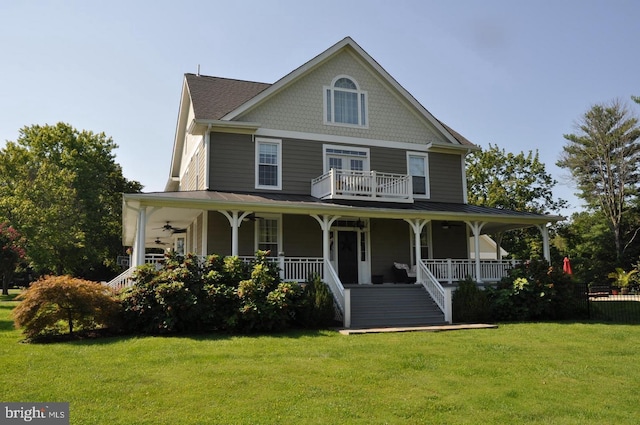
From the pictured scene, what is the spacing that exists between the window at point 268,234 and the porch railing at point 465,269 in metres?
4.88

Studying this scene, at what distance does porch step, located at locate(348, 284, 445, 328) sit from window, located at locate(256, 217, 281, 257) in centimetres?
307

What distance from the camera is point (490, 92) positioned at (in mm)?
17625

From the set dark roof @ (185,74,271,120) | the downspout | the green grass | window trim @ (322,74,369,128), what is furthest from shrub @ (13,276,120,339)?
window trim @ (322,74,369,128)

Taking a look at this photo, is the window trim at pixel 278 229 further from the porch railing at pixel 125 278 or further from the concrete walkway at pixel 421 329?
the concrete walkway at pixel 421 329

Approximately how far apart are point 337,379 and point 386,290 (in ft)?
27.7

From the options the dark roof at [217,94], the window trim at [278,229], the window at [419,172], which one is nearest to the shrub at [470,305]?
the window at [419,172]

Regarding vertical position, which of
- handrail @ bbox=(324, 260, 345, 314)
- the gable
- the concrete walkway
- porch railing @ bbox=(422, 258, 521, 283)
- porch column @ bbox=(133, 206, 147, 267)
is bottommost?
the concrete walkway

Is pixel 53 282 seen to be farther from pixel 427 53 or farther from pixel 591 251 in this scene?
pixel 591 251

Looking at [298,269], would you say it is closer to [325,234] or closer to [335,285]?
[325,234]

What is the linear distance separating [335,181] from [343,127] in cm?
292

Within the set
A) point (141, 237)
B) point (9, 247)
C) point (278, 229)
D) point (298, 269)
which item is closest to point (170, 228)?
point (278, 229)

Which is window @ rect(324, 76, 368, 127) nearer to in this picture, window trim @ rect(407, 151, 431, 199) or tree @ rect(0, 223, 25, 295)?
window trim @ rect(407, 151, 431, 199)

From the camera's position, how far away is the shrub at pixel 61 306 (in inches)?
423

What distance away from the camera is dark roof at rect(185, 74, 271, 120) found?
58.3ft
